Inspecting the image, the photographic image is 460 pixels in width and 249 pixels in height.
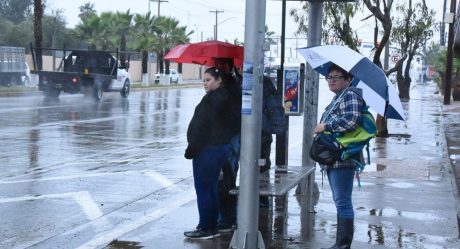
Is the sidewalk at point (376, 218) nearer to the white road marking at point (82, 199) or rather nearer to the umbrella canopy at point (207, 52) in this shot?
the white road marking at point (82, 199)

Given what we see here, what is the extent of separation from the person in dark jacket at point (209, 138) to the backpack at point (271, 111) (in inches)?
32.4

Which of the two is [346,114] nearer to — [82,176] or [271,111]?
[271,111]

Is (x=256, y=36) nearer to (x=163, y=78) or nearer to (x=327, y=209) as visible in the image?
(x=327, y=209)

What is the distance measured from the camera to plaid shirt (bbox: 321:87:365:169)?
595 centimetres

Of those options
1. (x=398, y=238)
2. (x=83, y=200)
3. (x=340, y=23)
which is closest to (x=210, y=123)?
(x=398, y=238)

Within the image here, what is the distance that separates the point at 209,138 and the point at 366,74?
5.28 feet

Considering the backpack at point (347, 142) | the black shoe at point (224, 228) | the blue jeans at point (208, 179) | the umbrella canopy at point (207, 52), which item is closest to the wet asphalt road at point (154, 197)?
the black shoe at point (224, 228)

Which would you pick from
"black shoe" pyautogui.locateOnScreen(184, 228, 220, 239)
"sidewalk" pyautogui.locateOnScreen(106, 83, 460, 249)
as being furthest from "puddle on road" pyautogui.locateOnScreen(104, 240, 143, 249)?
"black shoe" pyautogui.locateOnScreen(184, 228, 220, 239)

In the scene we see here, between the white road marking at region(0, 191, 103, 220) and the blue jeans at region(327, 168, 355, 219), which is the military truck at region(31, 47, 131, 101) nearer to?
the white road marking at region(0, 191, 103, 220)

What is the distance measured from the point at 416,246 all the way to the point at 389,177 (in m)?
4.20

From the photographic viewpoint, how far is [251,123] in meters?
5.97

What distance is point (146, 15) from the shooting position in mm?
59250

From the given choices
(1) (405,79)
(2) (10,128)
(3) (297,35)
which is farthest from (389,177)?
(1) (405,79)

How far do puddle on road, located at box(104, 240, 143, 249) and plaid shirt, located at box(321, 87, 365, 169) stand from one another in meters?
1.98
